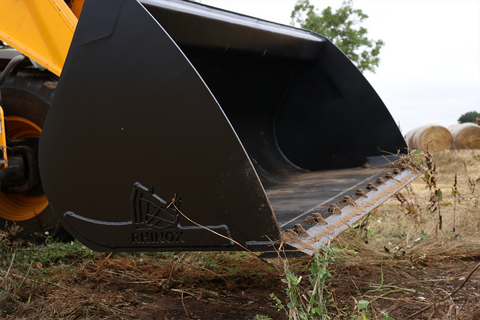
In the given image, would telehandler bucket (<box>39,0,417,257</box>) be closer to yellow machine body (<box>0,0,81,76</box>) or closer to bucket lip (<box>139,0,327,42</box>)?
bucket lip (<box>139,0,327,42</box>)

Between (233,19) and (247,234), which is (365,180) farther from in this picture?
(247,234)

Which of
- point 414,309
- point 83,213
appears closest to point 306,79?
point 414,309

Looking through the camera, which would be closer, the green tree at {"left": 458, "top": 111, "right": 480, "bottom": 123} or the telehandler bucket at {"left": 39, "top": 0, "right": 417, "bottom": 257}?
the telehandler bucket at {"left": 39, "top": 0, "right": 417, "bottom": 257}

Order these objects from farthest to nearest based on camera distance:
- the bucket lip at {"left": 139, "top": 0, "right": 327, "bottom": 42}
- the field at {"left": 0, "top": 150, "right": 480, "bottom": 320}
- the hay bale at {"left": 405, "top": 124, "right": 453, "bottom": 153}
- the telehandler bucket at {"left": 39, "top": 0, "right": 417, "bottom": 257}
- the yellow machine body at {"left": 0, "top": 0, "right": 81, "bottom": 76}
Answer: the hay bale at {"left": 405, "top": 124, "right": 453, "bottom": 153} < the yellow machine body at {"left": 0, "top": 0, "right": 81, "bottom": 76} < the bucket lip at {"left": 139, "top": 0, "right": 327, "bottom": 42} < the field at {"left": 0, "top": 150, "right": 480, "bottom": 320} < the telehandler bucket at {"left": 39, "top": 0, "right": 417, "bottom": 257}

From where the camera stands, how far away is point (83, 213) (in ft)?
6.59

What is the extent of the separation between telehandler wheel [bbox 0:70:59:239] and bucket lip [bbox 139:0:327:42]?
4.09 feet

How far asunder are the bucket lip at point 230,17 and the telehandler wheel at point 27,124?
4.09 feet

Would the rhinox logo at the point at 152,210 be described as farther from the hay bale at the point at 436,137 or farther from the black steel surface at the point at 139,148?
the hay bale at the point at 436,137

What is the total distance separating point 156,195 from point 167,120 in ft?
1.00

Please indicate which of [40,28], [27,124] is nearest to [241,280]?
[40,28]

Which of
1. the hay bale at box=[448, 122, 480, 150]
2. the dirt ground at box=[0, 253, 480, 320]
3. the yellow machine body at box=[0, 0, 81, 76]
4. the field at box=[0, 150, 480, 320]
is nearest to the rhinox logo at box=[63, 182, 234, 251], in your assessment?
the field at box=[0, 150, 480, 320]

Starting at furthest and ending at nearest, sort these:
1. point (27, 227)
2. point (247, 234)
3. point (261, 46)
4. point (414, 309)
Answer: point (27, 227)
point (261, 46)
point (414, 309)
point (247, 234)

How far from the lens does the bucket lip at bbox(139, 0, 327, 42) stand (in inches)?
96.0

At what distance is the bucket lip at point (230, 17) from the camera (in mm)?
2439
